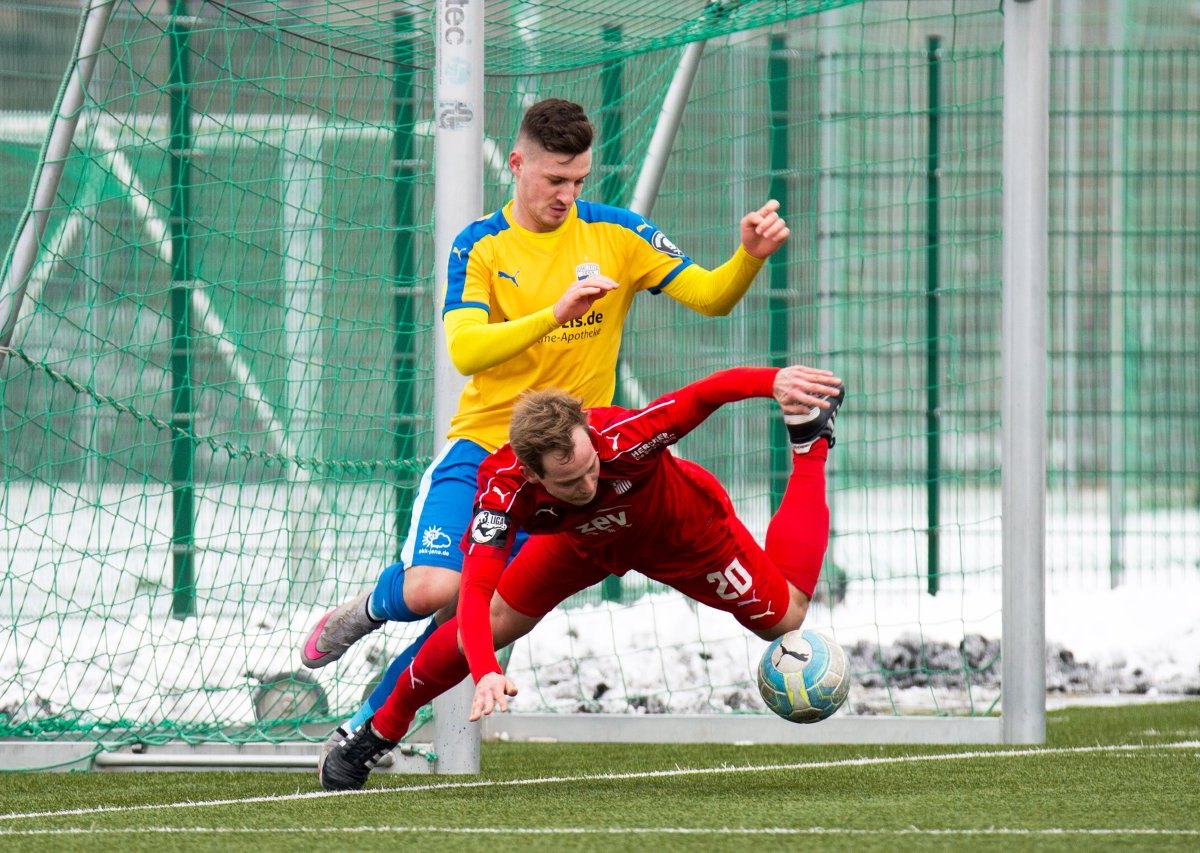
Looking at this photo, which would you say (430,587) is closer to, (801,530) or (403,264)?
(801,530)

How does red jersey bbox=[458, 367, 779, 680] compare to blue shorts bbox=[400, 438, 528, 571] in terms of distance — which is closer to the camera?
red jersey bbox=[458, 367, 779, 680]

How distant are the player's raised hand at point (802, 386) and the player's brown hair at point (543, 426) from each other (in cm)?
52

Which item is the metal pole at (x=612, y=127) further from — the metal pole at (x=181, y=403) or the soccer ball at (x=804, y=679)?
the soccer ball at (x=804, y=679)

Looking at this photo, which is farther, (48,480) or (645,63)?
(645,63)

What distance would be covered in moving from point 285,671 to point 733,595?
2.31 metres

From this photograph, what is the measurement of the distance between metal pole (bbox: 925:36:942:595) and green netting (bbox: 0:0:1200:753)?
0.08ft

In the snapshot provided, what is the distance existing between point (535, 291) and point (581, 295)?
62cm

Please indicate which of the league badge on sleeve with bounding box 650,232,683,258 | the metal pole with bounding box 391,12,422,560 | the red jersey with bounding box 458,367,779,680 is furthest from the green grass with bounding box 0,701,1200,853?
the metal pole with bounding box 391,12,422,560

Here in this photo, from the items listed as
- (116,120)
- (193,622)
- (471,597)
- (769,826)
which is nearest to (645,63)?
(116,120)

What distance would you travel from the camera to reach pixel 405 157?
7230mm

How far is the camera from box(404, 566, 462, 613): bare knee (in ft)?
16.3

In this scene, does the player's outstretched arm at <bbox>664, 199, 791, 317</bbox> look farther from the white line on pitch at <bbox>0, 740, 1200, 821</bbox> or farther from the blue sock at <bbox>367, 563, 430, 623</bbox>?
the white line on pitch at <bbox>0, 740, 1200, 821</bbox>

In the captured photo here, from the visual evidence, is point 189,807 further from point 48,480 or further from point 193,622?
point 48,480

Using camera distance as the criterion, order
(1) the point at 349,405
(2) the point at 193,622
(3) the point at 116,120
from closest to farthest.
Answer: (3) the point at 116,120 < (2) the point at 193,622 < (1) the point at 349,405
